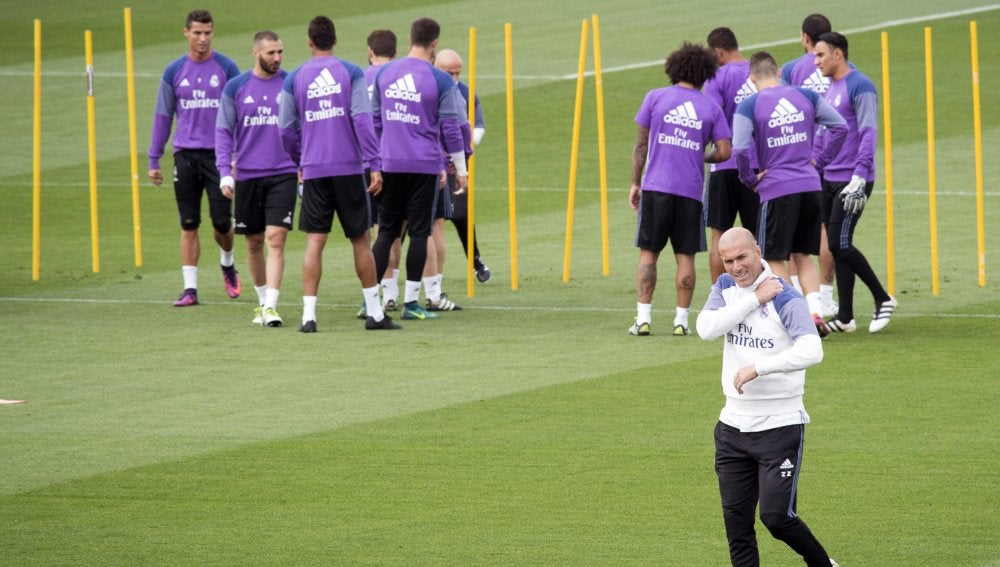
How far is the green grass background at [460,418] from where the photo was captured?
7.98 m

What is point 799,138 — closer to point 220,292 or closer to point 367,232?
point 367,232

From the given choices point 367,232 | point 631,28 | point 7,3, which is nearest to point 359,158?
point 367,232

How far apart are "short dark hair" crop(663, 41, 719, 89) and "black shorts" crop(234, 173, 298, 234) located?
11.2ft

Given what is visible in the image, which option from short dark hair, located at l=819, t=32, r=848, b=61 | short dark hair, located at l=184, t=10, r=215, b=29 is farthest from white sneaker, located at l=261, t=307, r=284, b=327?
short dark hair, located at l=819, t=32, r=848, b=61

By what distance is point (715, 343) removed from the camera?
13.1 metres

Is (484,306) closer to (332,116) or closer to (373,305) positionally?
(373,305)

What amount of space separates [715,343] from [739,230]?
6.18 metres

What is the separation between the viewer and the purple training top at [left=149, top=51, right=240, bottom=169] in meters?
15.2

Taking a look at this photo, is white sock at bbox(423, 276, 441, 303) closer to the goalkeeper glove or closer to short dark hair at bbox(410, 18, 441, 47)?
short dark hair at bbox(410, 18, 441, 47)

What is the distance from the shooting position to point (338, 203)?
44.5ft

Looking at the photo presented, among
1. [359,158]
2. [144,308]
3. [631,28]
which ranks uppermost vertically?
[631,28]

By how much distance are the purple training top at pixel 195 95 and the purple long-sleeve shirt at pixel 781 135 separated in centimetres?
497

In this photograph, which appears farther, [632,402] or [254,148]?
[254,148]

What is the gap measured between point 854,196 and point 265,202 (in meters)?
4.90
